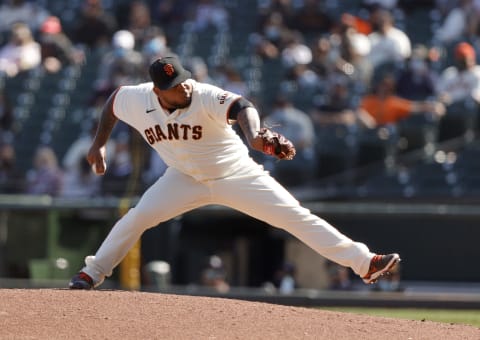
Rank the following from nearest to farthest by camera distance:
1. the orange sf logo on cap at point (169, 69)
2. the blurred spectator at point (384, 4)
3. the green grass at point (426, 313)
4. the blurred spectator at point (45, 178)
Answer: the orange sf logo on cap at point (169, 69) < the green grass at point (426, 313) < the blurred spectator at point (45, 178) < the blurred spectator at point (384, 4)

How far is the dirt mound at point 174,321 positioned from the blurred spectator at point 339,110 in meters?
6.51

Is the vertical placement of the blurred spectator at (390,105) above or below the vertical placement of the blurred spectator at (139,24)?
below

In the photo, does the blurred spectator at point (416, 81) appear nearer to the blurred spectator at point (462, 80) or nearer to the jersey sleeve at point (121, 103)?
the blurred spectator at point (462, 80)

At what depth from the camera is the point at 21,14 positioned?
1805 cm

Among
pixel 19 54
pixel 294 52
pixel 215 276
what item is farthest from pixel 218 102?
pixel 19 54

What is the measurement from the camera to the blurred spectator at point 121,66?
14828 mm

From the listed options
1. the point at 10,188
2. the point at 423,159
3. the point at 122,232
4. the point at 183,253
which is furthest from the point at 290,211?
the point at 10,188

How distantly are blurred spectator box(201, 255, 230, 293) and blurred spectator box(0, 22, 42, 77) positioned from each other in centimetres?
632

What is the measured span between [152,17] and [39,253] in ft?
21.0

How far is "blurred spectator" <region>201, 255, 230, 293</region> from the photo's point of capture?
440 inches

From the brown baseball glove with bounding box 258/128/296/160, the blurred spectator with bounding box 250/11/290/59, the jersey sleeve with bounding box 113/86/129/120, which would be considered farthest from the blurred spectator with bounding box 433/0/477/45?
the brown baseball glove with bounding box 258/128/296/160

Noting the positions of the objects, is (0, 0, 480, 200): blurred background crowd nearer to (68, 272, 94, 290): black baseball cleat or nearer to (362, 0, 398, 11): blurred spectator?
(362, 0, 398, 11): blurred spectator

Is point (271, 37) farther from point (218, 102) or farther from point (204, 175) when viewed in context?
point (218, 102)

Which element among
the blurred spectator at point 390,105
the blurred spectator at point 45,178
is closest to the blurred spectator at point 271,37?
the blurred spectator at point 390,105
